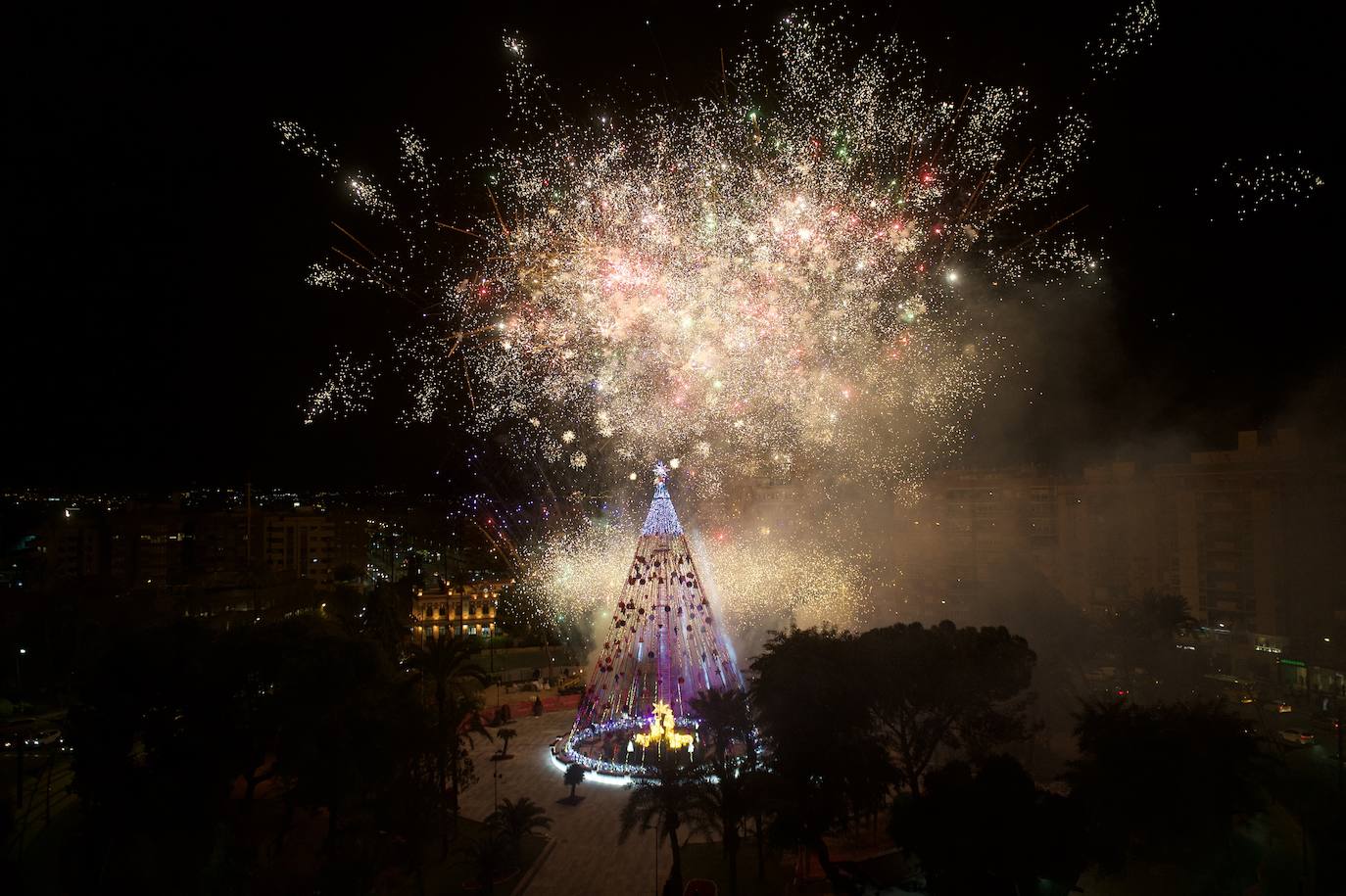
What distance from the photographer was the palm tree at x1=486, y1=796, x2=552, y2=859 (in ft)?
60.2

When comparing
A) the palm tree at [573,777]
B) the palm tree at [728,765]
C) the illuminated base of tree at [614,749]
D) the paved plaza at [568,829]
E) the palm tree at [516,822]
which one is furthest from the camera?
the illuminated base of tree at [614,749]

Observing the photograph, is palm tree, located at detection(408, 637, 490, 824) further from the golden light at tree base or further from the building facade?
the building facade

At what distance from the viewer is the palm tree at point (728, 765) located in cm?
1583

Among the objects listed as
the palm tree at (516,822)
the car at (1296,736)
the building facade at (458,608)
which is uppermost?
the car at (1296,736)

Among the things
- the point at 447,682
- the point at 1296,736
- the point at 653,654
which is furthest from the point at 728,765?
the point at 1296,736

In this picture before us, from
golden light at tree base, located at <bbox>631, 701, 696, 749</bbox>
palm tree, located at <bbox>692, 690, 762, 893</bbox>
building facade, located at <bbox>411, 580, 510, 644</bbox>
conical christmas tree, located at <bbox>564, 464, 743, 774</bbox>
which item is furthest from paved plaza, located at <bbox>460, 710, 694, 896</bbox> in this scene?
building facade, located at <bbox>411, 580, 510, 644</bbox>

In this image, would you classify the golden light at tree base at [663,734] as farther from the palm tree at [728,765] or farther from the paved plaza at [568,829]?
the palm tree at [728,765]

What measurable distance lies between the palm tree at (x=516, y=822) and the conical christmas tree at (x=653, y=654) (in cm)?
551

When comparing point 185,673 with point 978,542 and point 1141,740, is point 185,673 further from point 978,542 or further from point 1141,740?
point 978,542

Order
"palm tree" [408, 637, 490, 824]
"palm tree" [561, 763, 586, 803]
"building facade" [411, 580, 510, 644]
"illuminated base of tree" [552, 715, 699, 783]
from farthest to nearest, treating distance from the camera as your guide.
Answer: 1. "building facade" [411, 580, 510, 644]
2. "illuminated base of tree" [552, 715, 699, 783]
3. "palm tree" [561, 763, 586, 803]
4. "palm tree" [408, 637, 490, 824]

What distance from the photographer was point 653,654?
86.6ft

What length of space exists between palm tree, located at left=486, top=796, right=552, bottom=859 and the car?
2222 centimetres

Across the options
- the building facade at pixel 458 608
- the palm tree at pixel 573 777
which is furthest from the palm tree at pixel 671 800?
the building facade at pixel 458 608

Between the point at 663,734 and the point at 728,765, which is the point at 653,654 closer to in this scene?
the point at 663,734
